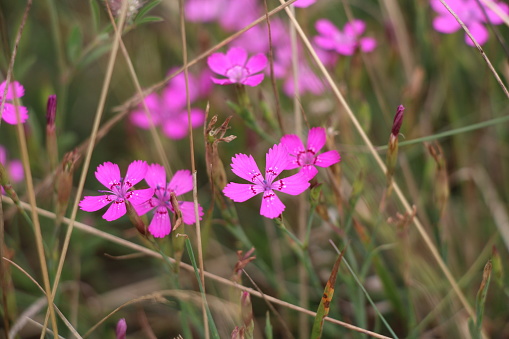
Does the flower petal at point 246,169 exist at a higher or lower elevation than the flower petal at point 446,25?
lower

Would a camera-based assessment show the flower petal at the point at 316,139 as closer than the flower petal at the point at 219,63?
Yes

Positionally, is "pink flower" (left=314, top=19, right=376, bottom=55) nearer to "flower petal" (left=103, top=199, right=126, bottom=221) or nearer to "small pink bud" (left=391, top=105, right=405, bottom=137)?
"small pink bud" (left=391, top=105, right=405, bottom=137)

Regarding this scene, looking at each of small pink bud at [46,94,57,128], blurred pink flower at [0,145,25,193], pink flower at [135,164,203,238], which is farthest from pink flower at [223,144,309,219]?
blurred pink flower at [0,145,25,193]

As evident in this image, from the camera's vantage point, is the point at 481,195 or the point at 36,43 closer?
the point at 481,195

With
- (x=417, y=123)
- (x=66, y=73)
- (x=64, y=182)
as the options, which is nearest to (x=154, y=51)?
(x=66, y=73)

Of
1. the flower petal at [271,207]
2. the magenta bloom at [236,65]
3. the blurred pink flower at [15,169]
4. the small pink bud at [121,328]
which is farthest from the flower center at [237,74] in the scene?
the blurred pink flower at [15,169]

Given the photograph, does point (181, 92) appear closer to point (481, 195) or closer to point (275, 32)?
point (275, 32)

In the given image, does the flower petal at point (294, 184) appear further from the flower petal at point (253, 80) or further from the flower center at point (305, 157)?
the flower petal at point (253, 80)
